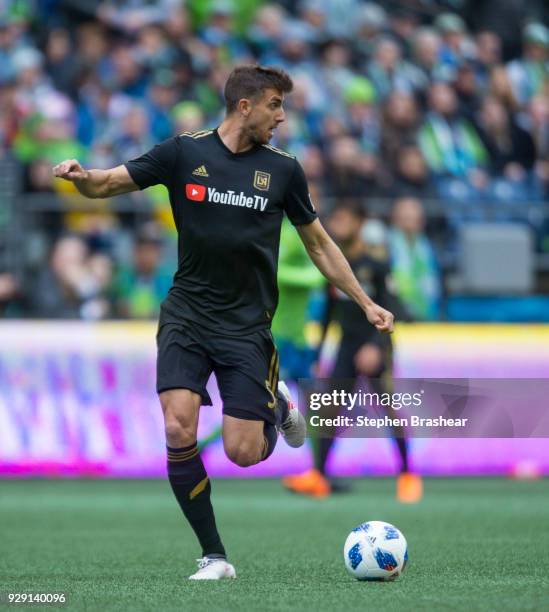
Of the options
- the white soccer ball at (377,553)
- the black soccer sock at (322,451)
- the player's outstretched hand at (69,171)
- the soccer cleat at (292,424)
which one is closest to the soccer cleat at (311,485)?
the black soccer sock at (322,451)

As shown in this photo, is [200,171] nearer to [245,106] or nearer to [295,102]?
[245,106]

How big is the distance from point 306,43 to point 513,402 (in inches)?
467

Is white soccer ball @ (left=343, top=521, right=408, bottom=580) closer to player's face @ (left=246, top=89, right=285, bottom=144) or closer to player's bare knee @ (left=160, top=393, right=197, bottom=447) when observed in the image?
player's bare knee @ (left=160, top=393, right=197, bottom=447)

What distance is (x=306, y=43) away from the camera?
18.2 m

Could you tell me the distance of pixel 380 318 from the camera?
6.61 meters

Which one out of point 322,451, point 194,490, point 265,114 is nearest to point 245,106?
point 265,114

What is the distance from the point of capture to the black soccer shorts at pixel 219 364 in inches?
252

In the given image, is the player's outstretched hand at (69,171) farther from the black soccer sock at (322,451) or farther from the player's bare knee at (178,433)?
the black soccer sock at (322,451)

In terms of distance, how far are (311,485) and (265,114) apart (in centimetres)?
598

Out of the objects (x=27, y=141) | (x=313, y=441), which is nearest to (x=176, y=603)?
(x=313, y=441)

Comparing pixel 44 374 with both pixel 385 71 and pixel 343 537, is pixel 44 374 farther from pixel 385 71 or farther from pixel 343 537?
pixel 385 71

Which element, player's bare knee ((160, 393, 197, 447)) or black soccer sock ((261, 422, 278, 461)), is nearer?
player's bare knee ((160, 393, 197, 447))

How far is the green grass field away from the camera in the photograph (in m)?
5.68

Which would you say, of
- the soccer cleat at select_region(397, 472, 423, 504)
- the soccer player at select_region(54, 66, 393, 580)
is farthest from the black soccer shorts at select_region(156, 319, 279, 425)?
the soccer cleat at select_region(397, 472, 423, 504)
